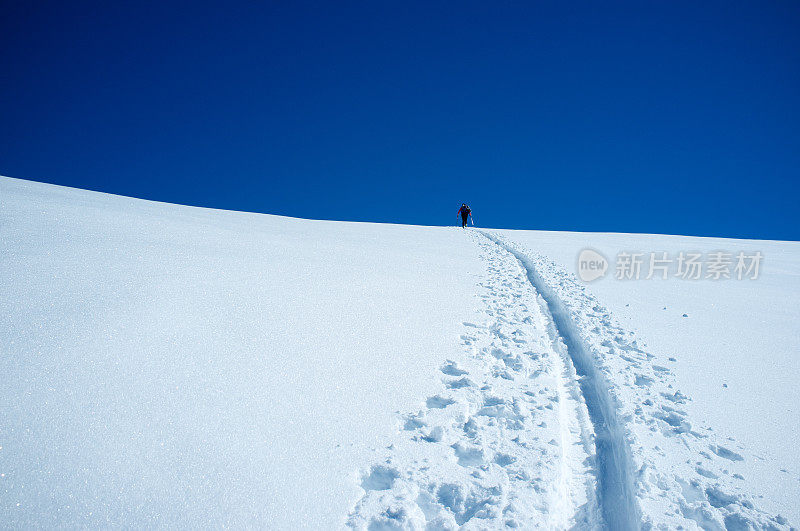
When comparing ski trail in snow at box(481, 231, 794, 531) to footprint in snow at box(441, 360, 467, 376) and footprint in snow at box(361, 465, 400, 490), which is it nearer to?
footprint in snow at box(441, 360, 467, 376)

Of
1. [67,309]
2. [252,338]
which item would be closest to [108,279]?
[67,309]

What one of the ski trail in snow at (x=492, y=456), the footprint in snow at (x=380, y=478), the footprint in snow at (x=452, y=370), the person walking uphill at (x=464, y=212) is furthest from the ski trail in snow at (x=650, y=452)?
the person walking uphill at (x=464, y=212)

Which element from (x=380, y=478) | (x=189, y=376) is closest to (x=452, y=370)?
(x=380, y=478)

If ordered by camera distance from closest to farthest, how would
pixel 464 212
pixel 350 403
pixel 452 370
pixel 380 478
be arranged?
pixel 380 478
pixel 350 403
pixel 452 370
pixel 464 212

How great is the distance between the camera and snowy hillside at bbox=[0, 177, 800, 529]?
2.71 metres

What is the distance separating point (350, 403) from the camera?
150 inches

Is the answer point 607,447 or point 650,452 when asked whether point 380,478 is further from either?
point 650,452

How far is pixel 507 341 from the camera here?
18.7 ft

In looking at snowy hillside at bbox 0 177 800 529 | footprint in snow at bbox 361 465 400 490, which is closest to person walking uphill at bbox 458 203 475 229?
snowy hillside at bbox 0 177 800 529

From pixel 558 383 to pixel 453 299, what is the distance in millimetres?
3009

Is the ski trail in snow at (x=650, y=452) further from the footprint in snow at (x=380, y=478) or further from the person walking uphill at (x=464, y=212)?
the person walking uphill at (x=464, y=212)

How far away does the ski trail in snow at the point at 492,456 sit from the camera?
281cm

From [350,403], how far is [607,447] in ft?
8.28

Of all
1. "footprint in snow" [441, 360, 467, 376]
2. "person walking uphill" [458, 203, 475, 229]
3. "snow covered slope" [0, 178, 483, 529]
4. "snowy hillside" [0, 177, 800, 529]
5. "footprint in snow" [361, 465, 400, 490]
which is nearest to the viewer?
"snow covered slope" [0, 178, 483, 529]
